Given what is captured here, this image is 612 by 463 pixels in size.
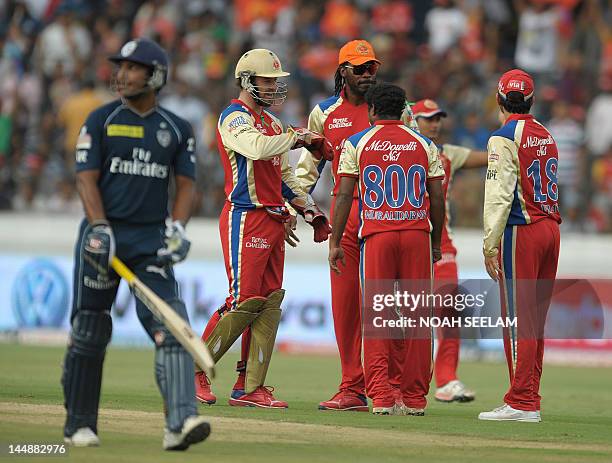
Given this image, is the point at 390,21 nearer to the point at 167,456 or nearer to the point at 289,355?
the point at 289,355

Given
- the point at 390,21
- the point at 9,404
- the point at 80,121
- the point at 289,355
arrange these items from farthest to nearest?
1. the point at 390,21
2. the point at 80,121
3. the point at 289,355
4. the point at 9,404

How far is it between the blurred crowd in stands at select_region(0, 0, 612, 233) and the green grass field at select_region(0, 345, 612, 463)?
20.9 feet

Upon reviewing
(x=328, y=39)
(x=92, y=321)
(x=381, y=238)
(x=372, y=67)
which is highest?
(x=328, y=39)

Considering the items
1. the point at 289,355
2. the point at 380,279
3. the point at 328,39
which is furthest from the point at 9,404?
the point at 328,39

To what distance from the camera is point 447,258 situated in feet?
42.8

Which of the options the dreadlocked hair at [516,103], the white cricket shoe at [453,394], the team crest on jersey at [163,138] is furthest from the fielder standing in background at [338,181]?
the team crest on jersey at [163,138]

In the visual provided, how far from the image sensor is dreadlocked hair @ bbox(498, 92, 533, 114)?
1055 cm

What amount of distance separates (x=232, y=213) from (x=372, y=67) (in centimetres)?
175

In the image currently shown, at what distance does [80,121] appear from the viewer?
2134cm

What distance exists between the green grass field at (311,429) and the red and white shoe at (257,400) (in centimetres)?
16

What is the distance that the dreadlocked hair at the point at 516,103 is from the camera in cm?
1055

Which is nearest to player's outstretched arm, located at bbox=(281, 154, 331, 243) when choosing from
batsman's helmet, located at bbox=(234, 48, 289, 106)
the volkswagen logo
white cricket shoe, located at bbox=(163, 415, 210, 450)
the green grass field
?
batsman's helmet, located at bbox=(234, 48, 289, 106)

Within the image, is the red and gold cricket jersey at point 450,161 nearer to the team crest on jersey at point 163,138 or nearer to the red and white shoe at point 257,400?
the red and white shoe at point 257,400

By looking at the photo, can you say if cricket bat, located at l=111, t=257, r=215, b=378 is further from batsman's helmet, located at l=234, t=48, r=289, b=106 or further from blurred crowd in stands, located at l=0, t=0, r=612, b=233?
blurred crowd in stands, located at l=0, t=0, r=612, b=233
